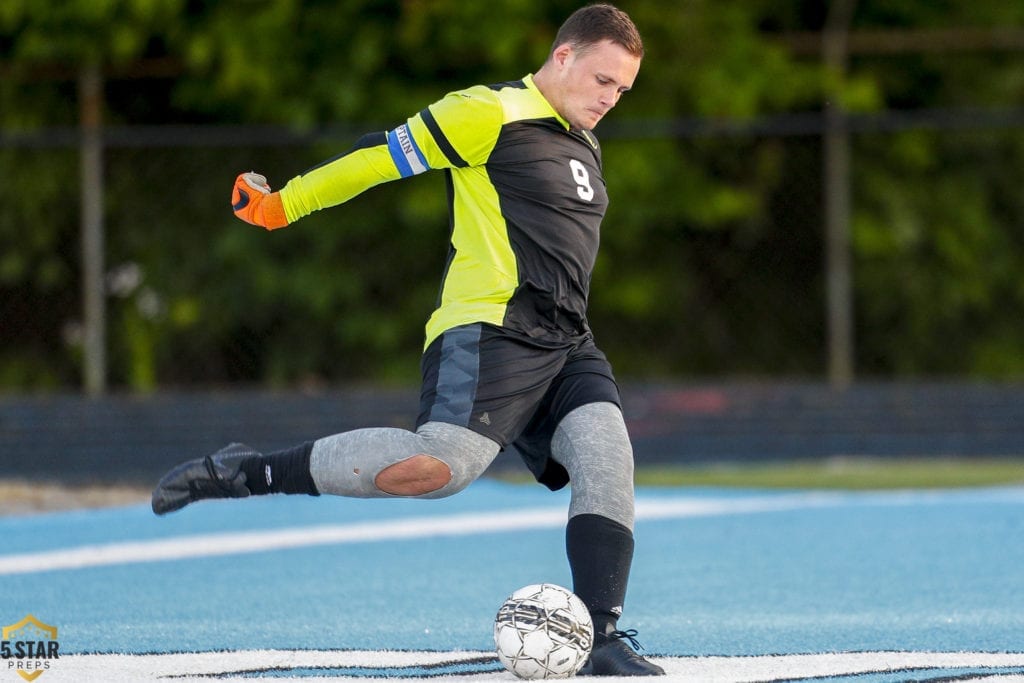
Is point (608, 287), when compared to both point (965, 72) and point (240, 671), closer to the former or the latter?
point (965, 72)

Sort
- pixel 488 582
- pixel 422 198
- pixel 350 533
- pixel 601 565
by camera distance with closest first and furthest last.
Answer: pixel 601 565
pixel 488 582
pixel 350 533
pixel 422 198

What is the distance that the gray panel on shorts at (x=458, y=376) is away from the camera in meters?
4.46

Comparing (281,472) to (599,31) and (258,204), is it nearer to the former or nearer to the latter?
(258,204)

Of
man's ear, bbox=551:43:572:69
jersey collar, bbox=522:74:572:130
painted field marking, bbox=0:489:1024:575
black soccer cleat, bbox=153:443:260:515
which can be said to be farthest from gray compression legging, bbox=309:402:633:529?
painted field marking, bbox=0:489:1024:575

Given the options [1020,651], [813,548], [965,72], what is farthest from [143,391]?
[1020,651]

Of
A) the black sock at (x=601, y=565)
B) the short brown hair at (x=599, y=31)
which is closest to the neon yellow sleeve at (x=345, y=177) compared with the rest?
the short brown hair at (x=599, y=31)

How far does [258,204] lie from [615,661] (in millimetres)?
1685

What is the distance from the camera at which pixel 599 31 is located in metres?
4.52

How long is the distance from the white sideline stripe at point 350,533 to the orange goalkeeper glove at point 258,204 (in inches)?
111

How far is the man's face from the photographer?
14.7ft

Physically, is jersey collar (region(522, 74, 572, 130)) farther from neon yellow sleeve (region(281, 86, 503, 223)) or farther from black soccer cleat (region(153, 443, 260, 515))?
black soccer cleat (region(153, 443, 260, 515))

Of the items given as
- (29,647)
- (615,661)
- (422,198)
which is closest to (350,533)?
(29,647)

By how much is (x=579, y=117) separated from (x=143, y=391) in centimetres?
824

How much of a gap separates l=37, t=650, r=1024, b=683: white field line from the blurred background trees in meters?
7.65
